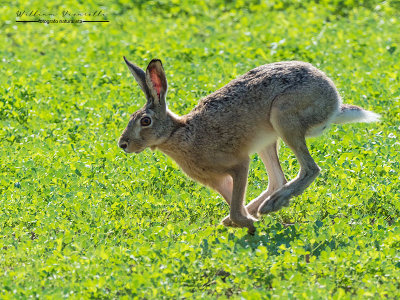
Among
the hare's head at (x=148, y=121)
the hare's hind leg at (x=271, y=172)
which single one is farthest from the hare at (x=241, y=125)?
the hare's hind leg at (x=271, y=172)

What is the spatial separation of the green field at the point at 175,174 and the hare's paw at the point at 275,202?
0.17 metres

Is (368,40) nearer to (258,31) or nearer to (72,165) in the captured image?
(258,31)

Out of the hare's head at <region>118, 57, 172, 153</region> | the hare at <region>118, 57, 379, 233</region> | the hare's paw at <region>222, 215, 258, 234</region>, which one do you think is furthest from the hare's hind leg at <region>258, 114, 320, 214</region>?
the hare's head at <region>118, 57, 172, 153</region>

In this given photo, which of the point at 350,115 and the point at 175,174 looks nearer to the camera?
the point at 350,115

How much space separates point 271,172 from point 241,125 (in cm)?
77

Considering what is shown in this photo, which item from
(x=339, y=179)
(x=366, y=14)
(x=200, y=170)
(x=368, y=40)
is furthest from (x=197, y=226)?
(x=366, y=14)

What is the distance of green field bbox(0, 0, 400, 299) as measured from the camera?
6633mm

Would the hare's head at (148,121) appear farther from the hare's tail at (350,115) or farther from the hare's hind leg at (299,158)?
the hare's tail at (350,115)

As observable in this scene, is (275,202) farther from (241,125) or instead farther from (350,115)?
(350,115)

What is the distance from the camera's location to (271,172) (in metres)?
8.55

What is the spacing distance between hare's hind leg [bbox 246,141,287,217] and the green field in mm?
262

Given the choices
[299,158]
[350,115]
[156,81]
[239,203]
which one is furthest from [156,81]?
[350,115]

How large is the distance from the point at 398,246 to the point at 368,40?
7.16 m

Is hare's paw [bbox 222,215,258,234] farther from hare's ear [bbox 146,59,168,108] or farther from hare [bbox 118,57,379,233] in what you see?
hare's ear [bbox 146,59,168,108]
